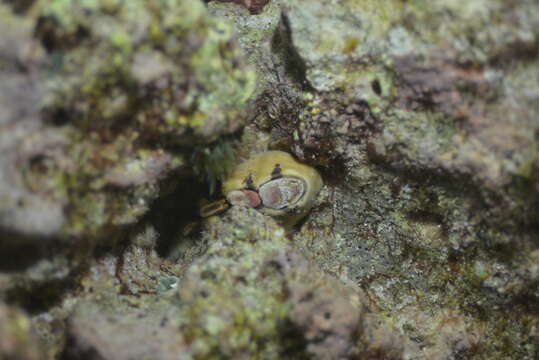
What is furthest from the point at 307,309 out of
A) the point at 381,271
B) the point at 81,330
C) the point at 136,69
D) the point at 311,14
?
the point at 311,14

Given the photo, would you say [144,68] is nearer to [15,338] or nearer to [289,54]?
[289,54]

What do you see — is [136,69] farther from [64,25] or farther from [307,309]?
[307,309]

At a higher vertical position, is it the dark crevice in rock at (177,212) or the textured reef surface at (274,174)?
the textured reef surface at (274,174)

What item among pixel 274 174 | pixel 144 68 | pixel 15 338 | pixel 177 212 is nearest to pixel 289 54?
pixel 274 174

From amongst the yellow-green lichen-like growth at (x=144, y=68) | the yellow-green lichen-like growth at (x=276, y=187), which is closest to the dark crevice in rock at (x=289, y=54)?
Answer: the yellow-green lichen-like growth at (x=144, y=68)

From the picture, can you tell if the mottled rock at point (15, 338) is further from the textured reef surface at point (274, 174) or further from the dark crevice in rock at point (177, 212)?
the dark crevice in rock at point (177, 212)

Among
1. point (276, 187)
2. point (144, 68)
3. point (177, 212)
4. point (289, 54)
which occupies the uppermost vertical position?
point (144, 68)

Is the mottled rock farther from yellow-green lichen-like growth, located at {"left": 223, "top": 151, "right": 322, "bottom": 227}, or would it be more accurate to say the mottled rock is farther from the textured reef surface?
yellow-green lichen-like growth, located at {"left": 223, "top": 151, "right": 322, "bottom": 227}
